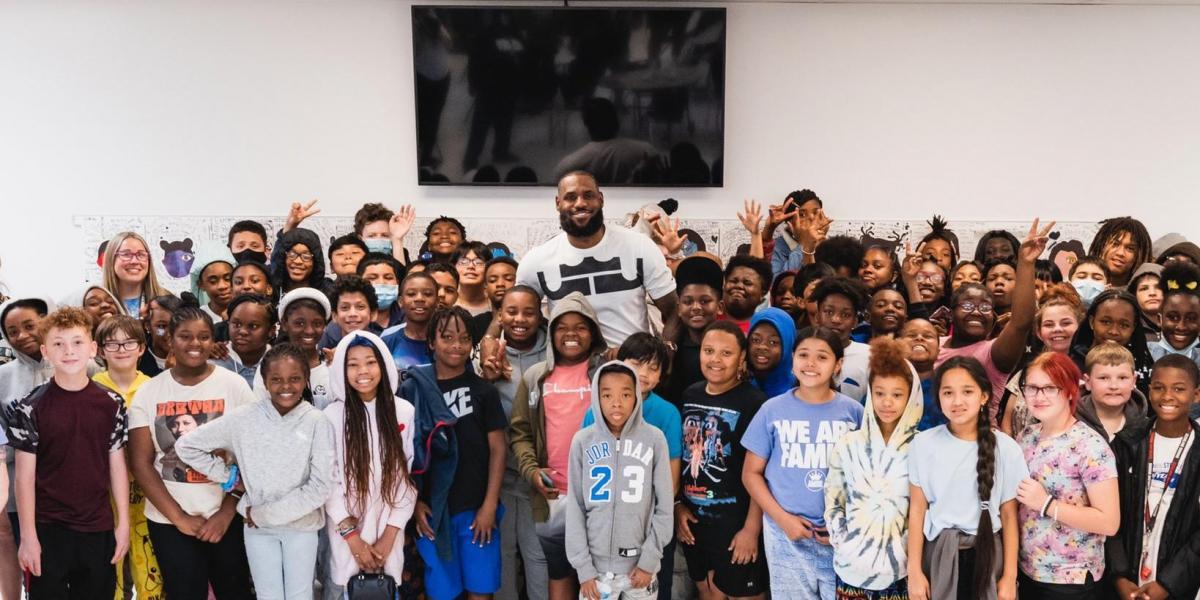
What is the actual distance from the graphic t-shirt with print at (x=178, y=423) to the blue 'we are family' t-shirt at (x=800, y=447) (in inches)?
71.2

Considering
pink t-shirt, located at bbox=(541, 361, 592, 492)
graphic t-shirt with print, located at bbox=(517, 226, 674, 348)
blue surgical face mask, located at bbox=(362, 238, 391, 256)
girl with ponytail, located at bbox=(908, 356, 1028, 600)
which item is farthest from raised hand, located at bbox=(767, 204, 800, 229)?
girl with ponytail, located at bbox=(908, 356, 1028, 600)

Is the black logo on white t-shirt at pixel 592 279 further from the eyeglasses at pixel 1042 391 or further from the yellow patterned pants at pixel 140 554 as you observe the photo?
the yellow patterned pants at pixel 140 554

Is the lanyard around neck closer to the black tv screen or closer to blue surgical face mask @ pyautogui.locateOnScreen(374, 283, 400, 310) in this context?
blue surgical face mask @ pyautogui.locateOnScreen(374, 283, 400, 310)

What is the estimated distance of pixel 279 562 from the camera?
2920 mm

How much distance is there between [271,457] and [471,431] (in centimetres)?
69

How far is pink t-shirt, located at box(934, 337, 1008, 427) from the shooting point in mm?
3146

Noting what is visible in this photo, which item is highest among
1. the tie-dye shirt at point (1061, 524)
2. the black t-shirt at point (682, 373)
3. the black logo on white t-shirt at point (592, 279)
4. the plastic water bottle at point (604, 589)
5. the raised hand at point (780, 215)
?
the raised hand at point (780, 215)

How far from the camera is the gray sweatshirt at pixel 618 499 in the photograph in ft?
9.29

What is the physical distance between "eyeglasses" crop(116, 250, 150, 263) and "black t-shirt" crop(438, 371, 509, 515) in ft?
6.03

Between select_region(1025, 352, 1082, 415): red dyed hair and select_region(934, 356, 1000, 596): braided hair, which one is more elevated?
select_region(1025, 352, 1082, 415): red dyed hair

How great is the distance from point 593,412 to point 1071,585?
1.65m

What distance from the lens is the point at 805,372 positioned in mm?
2855

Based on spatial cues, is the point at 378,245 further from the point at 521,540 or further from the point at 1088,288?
the point at 1088,288

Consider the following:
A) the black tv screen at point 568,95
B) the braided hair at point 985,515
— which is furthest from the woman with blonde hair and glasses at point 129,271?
the braided hair at point 985,515
